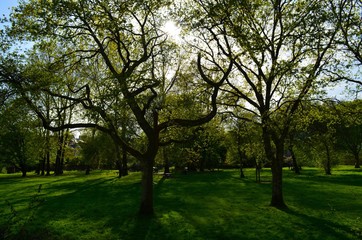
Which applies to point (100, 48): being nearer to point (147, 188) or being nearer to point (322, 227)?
point (147, 188)

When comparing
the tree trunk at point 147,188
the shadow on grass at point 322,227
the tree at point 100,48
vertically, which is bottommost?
the shadow on grass at point 322,227

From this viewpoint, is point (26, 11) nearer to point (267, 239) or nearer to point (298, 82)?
point (298, 82)

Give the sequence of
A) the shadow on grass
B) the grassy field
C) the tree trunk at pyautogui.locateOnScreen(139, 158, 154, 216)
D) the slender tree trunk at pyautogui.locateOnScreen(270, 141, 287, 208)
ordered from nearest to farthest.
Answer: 1. the shadow on grass
2. the grassy field
3. the tree trunk at pyautogui.locateOnScreen(139, 158, 154, 216)
4. the slender tree trunk at pyautogui.locateOnScreen(270, 141, 287, 208)

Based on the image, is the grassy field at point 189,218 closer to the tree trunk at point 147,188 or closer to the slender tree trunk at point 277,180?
the tree trunk at point 147,188

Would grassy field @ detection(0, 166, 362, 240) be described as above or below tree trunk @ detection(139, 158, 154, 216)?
below

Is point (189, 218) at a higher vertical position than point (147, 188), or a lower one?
lower

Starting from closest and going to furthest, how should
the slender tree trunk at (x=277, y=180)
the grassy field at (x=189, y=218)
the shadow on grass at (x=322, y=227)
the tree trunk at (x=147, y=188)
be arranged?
the shadow on grass at (x=322, y=227)
the grassy field at (x=189, y=218)
the tree trunk at (x=147, y=188)
the slender tree trunk at (x=277, y=180)

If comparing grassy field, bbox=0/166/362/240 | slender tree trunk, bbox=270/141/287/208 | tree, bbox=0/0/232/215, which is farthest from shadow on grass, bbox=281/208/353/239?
tree, bbox=0/0/232/215

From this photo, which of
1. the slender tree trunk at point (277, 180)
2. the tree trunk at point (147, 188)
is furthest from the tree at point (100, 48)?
the slender tree trunk at point (277, 180)

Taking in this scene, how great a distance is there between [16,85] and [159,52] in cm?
943

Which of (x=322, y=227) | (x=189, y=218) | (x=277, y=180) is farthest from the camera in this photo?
(x=277, y=180)

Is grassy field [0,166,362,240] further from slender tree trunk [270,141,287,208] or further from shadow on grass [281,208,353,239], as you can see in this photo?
slender tree trunk [270,141,287,208]

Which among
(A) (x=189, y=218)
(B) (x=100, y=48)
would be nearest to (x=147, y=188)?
(A) (x=189, y=218)

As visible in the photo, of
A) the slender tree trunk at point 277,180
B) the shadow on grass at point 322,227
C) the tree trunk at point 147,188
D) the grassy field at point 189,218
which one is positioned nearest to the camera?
the shadow on grass at point 322,227
